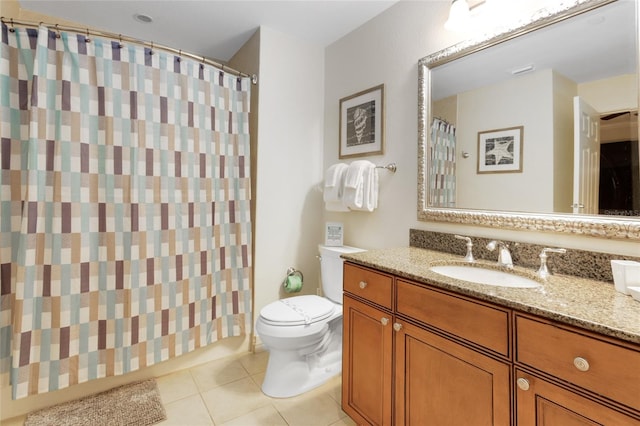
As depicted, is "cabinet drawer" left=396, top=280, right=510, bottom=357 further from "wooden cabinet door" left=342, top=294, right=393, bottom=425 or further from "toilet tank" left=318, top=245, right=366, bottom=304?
"toilet tank" left=318, top=245, right=366, bottom=304

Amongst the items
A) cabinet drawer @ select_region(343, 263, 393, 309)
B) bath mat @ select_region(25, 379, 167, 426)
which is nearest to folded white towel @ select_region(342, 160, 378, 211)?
cabinet drawer @ select_region(343, 263, 393, 309)

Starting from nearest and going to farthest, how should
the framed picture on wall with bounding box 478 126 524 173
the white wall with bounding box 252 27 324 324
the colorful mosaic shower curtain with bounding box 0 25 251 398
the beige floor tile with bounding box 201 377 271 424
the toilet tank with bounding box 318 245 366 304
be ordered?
the framed picture on wall with bounding box 478 126 524 173 < the colorful mosaic shower curtain with bounding box 0 25 251 398 < the beige floor tile with bounding box 201 377 271 424 < the toilet tank with bounding box 318 245 366 304 < the white wall with bounding box 252 27 324 324

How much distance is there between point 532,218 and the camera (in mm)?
1256

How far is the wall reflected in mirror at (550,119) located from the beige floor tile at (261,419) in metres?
1.41

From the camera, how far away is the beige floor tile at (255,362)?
2.00 metres

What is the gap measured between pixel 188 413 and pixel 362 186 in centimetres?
158

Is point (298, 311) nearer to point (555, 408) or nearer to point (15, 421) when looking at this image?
point (555, 408)

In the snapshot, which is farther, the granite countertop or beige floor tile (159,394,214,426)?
beige floor tile (159,394,214,426)

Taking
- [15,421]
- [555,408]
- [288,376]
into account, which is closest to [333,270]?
[288,376]

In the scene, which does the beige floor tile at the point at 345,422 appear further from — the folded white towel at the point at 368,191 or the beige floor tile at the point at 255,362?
the folded white towel at the point at 368,191

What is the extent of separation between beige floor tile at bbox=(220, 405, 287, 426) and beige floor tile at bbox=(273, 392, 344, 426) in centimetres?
3

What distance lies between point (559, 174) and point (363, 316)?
987 millimetres

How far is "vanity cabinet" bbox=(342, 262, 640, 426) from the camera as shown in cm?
70

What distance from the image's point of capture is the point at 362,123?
6.79 ft
